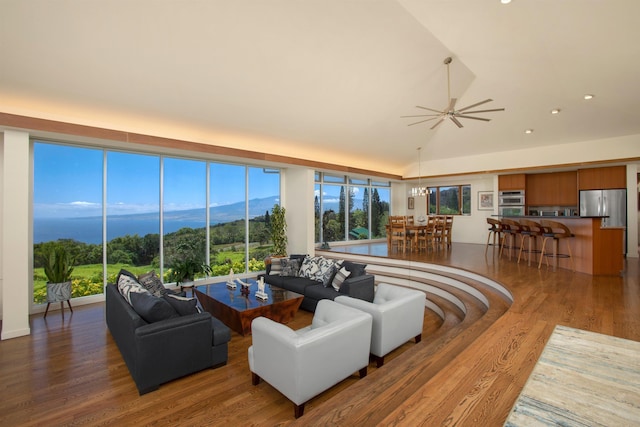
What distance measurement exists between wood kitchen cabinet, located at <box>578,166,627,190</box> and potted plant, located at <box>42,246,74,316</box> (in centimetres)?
1136

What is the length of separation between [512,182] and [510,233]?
2.63m

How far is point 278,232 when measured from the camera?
753 centimetres

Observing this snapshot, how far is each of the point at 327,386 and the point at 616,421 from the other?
1.83 metres

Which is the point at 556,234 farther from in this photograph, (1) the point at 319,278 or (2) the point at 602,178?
(1) the point at 319,278

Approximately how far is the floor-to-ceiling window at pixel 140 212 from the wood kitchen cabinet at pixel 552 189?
796 centimetres

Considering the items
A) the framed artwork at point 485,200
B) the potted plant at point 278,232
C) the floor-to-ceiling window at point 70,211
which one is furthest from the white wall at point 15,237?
the framed artwork at point 485,200

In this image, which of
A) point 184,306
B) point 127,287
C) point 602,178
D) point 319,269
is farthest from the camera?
point 602,178

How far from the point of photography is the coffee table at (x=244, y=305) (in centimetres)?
394

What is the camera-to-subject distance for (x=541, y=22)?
12.7ft

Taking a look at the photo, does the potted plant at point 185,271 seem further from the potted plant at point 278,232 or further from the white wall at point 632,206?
the white wall at point 632,206

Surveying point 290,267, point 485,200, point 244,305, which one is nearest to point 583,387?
point 244,305

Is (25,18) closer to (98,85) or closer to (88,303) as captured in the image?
(98,85)

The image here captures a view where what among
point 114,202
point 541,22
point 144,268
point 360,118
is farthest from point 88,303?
point 541,22

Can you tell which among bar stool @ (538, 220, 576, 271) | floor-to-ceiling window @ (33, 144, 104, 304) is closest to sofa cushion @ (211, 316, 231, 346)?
floor-to-ceiling window @ (33, 144, 104, 304)
